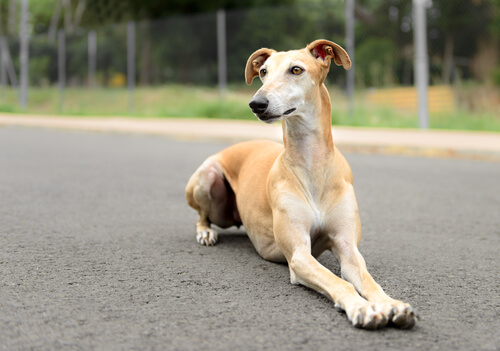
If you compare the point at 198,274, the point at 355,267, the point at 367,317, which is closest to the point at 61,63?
the point at 198,274

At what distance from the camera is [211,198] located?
4.54 metres

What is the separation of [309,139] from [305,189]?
294mm

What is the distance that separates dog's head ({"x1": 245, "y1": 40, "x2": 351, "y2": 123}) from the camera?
3.27 metres

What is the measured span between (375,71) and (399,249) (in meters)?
13.7

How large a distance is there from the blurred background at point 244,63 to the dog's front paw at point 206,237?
10.9 m

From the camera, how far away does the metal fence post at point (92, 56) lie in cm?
2393

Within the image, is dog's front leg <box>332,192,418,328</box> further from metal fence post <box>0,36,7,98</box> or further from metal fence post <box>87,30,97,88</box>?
metal fence post <box>0,36,7,98</box>

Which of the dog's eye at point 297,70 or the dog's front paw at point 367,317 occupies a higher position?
the dog's eye at point 297,70

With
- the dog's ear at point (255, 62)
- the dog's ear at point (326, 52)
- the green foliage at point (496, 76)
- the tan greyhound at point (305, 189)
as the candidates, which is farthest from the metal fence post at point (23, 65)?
the dog's ear at point (326, 52)

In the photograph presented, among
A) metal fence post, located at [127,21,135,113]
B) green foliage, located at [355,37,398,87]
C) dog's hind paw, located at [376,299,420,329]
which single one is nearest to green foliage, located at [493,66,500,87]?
green foliage, located at [355,37,398,87]

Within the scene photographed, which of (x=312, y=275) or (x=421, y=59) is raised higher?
(x=421, y=59)

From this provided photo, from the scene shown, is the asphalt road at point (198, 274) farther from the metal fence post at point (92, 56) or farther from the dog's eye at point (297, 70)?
the metal fence post at point (92, 56)

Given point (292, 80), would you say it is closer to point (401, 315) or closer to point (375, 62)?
point (401, 315)

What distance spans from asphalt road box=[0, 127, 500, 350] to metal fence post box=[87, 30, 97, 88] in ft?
58.2
